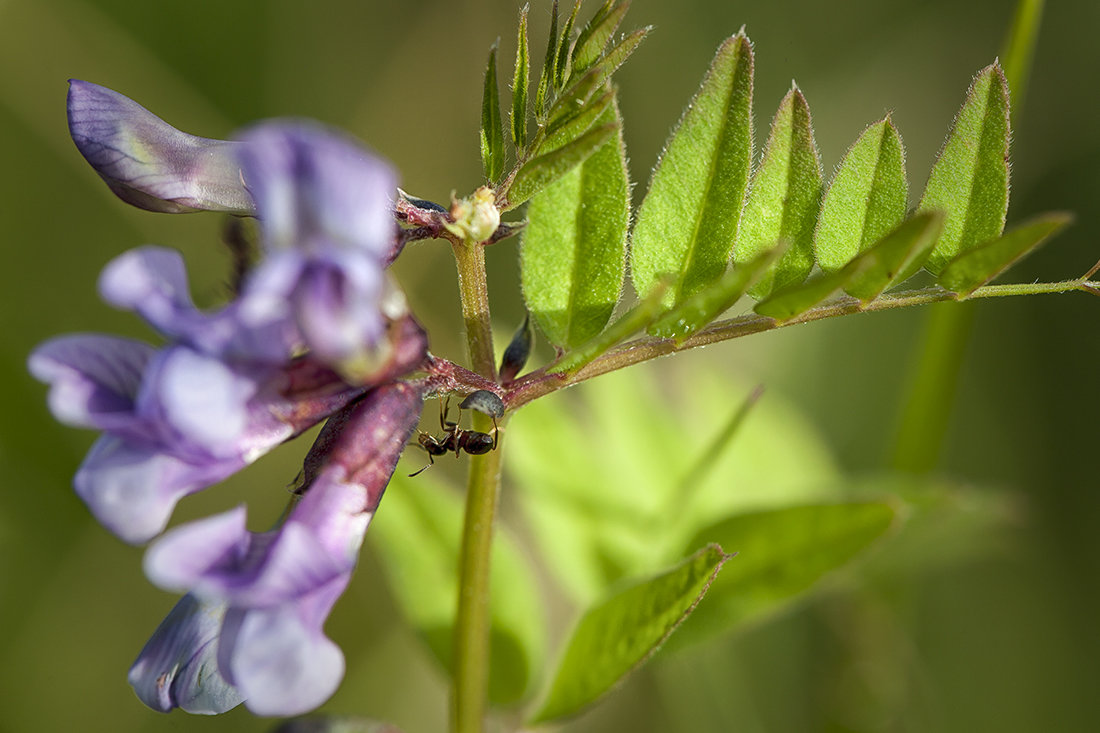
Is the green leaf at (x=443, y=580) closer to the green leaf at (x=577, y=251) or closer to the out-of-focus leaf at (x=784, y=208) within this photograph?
the green leaf at (x=577, y=251)

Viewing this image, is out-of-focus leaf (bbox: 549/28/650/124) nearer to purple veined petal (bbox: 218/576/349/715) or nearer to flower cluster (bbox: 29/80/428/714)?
flower cluster (bbox: 29/80/428/714)

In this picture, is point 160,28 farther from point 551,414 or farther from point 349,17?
point 551,414

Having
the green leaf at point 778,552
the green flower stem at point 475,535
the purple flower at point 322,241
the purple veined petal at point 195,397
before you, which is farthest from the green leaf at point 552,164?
the green leaf at point 778,552

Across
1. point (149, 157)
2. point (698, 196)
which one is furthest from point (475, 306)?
point (149, 157)

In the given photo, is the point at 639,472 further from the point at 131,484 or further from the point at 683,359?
the point at 131,484

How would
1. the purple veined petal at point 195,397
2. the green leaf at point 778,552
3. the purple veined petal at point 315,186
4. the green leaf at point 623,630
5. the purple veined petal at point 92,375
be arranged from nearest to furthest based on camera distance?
the purple veined petal at point 315,186
the purple veined petal at point 195,397
the purple veined petal at point 92,375
the green leaf at point 623,630
the green leaf at point 778,552

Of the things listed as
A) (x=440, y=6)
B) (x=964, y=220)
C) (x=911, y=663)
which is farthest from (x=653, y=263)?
(x=440, y=6)
